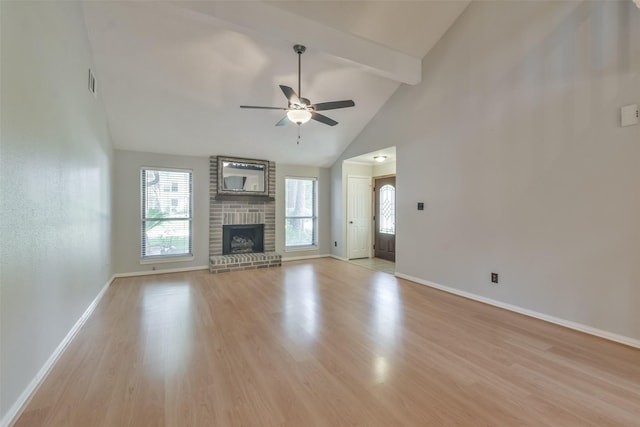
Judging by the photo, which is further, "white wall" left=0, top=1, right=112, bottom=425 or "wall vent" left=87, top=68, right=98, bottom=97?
"wall vent" left=87, top=68, right=98, bottom=97

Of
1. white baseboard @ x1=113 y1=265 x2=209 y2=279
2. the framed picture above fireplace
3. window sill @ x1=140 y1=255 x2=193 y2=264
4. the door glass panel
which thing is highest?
the framed picture above fireplace

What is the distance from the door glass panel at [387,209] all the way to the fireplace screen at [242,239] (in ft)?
10.0

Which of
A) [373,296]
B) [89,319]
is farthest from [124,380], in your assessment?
[373,296]

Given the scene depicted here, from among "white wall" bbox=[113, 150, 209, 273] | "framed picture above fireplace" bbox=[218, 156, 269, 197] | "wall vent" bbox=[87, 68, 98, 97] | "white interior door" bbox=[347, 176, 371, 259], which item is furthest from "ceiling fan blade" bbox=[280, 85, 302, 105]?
"white interior door" bbox=[347, 176, 371, 259]

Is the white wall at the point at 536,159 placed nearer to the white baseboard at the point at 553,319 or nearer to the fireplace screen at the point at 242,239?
the white baseboard at the point at 553,319

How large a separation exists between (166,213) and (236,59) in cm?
340

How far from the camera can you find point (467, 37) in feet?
12.6

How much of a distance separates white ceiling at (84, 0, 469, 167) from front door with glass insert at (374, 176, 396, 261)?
215cm

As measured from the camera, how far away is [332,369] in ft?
7.00

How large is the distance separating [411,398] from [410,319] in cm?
138

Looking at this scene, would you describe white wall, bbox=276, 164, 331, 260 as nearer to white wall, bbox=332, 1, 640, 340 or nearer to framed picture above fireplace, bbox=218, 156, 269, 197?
framed picture above fireplace, bbox=218, 156, 269, 197

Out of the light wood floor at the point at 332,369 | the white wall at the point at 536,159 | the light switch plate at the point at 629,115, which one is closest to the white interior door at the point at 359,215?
the white wall at the point at 536,159

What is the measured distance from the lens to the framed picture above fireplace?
5946 mm

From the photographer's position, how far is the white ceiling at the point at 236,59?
3098mm
